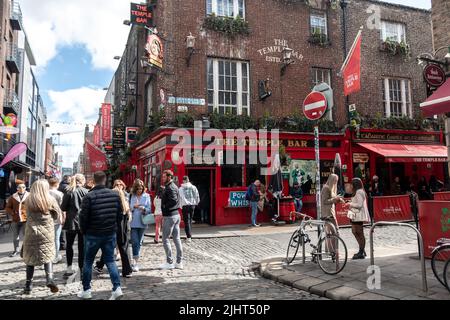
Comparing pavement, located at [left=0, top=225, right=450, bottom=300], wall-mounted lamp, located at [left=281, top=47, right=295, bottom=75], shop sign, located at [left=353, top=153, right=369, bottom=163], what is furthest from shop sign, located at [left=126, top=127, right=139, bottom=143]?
shop sign, located at [left=353, top=153, right=369, bottom=163]

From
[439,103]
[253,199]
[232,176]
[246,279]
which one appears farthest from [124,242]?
[232,176]

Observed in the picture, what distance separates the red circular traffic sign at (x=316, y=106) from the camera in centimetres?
763

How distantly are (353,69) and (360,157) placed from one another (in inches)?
181

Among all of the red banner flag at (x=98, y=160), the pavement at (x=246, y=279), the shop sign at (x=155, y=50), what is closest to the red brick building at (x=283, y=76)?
the shop sign at (x=155, y=50)

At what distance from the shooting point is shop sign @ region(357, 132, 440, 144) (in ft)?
55.3

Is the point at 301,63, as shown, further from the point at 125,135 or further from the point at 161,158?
the point at 125,135

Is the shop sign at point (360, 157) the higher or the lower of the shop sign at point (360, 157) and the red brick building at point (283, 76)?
the lower

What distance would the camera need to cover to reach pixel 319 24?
17.2 m

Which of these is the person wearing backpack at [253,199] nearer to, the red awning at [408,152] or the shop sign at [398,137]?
the red awning at [408,152]

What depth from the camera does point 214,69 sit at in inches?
599

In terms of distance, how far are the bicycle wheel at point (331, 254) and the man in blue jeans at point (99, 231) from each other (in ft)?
11.9

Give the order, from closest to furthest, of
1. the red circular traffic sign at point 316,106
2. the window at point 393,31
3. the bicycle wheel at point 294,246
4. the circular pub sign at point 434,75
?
the bicycle wheel at point 294,246
the red circular traffic sign at point 316,106
the circular pub sign at point 434,75
the window at point 393,31

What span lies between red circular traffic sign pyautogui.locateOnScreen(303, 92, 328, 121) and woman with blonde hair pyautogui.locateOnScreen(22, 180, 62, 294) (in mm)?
5500

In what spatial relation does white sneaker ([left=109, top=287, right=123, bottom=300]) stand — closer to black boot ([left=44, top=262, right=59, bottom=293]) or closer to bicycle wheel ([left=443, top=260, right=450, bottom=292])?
black boot ([left=44, top=262, right=59, bottom=293])
